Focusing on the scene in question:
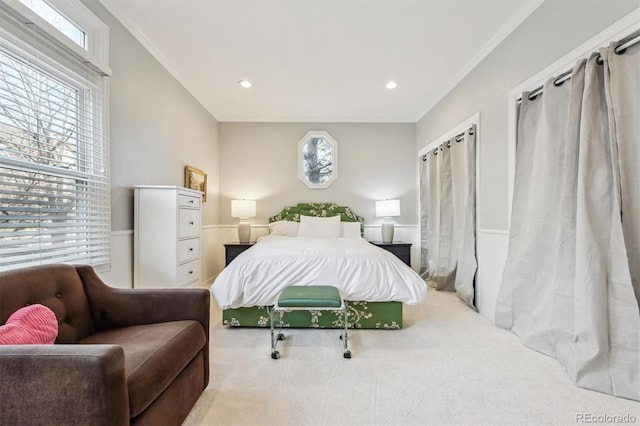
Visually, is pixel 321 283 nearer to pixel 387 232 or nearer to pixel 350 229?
pixel 350 229

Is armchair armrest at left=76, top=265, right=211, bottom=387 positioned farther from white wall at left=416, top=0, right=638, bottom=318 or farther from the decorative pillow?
white wall at left=416, top=0, right=638, bottom=318

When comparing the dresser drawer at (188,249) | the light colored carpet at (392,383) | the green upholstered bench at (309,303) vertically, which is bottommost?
the light colored carpet at (392,383)

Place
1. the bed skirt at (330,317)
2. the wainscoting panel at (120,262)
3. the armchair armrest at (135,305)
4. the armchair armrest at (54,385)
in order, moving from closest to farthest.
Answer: the armchair armrest at (54,385) → the armchair armrest at (135,305) → the wainscoting panel at (120,262) → the bed skirt at (330,317)

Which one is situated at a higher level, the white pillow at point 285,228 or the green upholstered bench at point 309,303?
the white pillow at point 285,228

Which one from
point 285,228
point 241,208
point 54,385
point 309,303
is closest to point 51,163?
point 54,385

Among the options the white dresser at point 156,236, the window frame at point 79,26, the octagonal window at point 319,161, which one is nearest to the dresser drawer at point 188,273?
the white dresser at point 156,236

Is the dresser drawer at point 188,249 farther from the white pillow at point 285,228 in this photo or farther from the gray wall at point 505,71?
the gray wall at point 505,71

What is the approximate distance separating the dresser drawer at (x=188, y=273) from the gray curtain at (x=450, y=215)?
9.46 ft

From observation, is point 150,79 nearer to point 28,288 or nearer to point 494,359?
point 28,288

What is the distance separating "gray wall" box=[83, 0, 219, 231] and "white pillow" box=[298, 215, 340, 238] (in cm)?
177

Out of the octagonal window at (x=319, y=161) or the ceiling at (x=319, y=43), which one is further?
the octagonal window at (x=319, y=161)

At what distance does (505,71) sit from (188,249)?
11.1 ft

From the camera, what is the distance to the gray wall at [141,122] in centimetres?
227

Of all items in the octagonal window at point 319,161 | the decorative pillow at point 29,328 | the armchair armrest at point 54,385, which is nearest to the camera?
the armchair armrest at point 54,385
